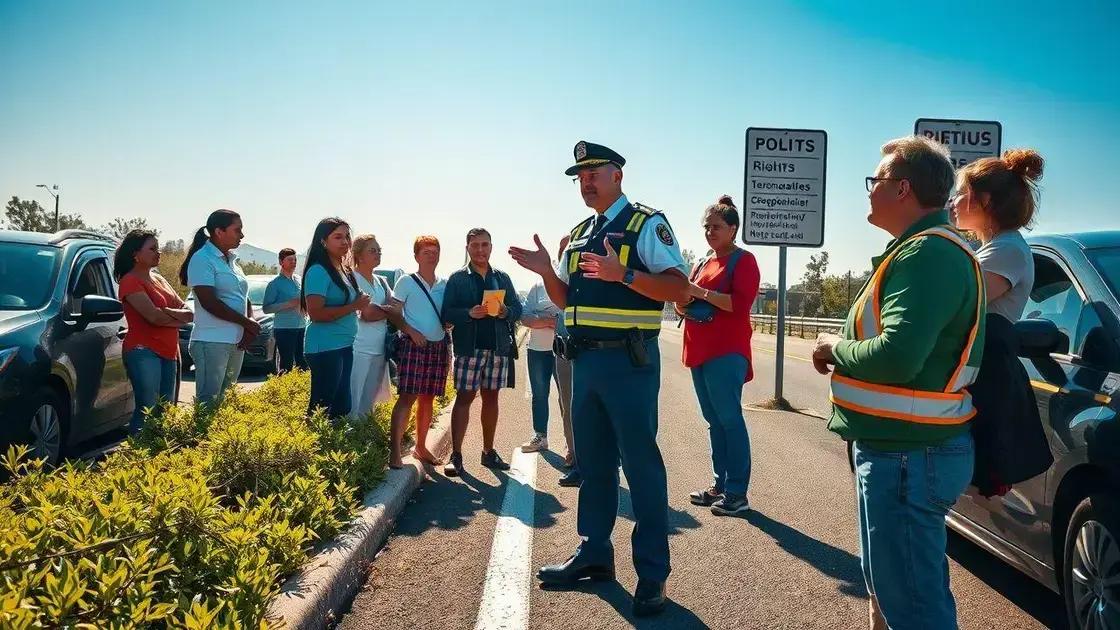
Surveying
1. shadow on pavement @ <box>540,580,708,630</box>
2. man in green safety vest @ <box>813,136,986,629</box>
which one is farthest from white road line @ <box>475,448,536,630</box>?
man in green safety vest @ <box>813,136,986,629</box>

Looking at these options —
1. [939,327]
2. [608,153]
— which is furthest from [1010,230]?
[608,153]

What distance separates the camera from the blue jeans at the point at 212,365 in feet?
20.2

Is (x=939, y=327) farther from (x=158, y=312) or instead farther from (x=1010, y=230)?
(x=158, y=312)

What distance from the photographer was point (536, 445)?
7773 mm

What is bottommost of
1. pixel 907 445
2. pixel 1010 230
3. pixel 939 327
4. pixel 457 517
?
pixel 457 517

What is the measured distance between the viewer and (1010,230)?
3057 mm

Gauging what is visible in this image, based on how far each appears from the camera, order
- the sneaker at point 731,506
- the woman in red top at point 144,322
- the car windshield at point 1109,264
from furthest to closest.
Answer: the woman in red top at point 144,322
the sneaker at point 731,506
the car windshield at point 1109,264

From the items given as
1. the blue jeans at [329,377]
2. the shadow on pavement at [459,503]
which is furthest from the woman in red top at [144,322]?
the shadow on pavement at [459,503]

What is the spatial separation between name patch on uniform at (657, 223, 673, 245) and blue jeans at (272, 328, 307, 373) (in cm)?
719

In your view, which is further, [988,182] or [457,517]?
[457,517]

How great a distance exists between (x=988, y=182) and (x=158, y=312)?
17.8ft

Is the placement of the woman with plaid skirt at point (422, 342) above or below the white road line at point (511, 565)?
above

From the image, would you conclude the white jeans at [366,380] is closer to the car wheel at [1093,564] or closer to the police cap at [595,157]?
the police cap at [595,157]

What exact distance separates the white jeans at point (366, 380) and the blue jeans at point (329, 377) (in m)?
0.30
